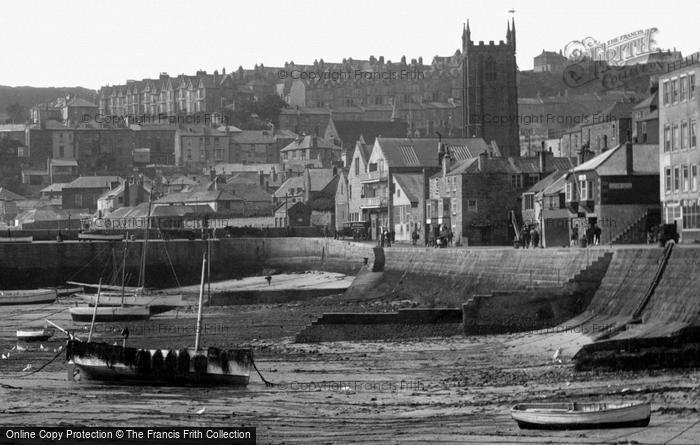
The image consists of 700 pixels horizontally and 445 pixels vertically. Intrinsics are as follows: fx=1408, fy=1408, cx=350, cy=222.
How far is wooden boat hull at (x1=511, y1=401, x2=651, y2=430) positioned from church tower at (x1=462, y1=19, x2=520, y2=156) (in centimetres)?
10842

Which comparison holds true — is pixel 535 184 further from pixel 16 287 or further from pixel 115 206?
pixel 115 206

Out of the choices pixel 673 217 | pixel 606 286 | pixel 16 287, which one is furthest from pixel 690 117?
pixel 16 287

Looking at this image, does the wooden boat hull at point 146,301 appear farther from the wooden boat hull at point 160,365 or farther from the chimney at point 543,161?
the wooden boat hull at point 160,365

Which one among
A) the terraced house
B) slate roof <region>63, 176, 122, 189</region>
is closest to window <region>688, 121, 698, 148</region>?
the terraced house

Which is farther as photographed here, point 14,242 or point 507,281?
point 14,242

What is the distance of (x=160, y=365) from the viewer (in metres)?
35.3

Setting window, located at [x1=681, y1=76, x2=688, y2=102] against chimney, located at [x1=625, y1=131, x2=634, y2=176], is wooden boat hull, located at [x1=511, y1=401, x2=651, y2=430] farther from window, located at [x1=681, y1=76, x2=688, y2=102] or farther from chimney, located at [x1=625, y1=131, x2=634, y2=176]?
chimney, located at [x1=625, y1=131, x2=634, y2=176]

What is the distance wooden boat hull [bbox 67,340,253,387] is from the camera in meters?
34.3

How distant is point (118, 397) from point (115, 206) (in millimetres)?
109931

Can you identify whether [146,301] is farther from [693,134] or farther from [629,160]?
[693,134]

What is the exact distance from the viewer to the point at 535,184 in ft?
246

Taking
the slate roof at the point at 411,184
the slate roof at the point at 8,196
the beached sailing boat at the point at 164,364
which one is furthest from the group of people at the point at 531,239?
the slate roof at the point at 8,196

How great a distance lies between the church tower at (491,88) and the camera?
13375 centimetres

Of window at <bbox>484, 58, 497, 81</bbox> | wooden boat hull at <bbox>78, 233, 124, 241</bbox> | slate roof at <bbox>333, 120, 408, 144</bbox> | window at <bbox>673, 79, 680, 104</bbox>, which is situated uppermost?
window at <bbox>484, 58, 497, 81</bbox>
